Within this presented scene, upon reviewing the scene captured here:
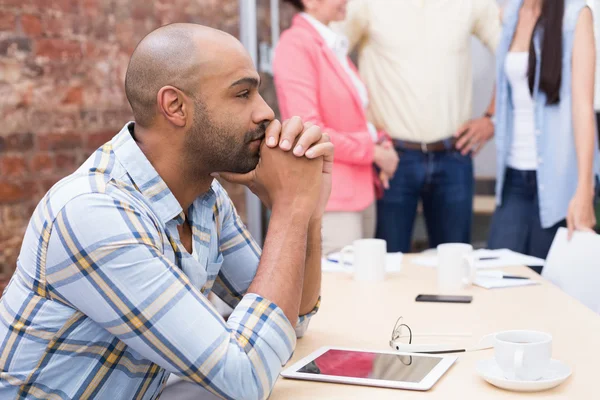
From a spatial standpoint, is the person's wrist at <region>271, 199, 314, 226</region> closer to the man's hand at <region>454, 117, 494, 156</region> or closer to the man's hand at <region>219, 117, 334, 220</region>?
the man's hand at <region>219, 117, 334, 220</region>

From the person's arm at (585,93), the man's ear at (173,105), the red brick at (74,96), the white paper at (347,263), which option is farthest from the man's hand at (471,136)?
A: the man's ear at (173,105)

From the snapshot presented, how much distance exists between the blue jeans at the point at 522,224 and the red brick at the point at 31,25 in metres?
1.75

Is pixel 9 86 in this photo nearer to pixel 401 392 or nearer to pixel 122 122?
pixel 122 122

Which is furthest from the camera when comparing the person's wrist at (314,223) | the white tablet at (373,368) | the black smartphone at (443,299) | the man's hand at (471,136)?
the man's hand at (471,136)

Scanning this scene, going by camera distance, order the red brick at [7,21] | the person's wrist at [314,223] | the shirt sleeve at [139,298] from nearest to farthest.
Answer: the shirt sleeve at [139,298]
the person's wrist at [314,223]
the red brick at [7,21]

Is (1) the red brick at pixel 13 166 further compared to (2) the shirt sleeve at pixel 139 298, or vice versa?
(1) the red brick at pixel 13 166

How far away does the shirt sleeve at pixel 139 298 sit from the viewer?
1.07m

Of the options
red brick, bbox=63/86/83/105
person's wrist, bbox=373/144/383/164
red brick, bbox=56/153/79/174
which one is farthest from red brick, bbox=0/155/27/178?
person's wrist, bbox=373/144/383/164

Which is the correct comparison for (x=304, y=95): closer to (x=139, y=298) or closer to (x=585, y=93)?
(x=585, y=93)

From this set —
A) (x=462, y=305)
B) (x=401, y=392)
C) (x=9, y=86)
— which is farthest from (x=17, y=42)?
(x=401, y=392)

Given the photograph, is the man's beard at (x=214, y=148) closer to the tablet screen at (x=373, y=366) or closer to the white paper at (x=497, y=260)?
the tablet screen at (x=373, y=366)

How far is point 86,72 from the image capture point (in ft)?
9.34

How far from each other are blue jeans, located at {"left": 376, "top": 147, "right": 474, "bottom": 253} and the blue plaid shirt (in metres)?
1.92

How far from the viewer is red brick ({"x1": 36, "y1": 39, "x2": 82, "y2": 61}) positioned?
8.71 ft
